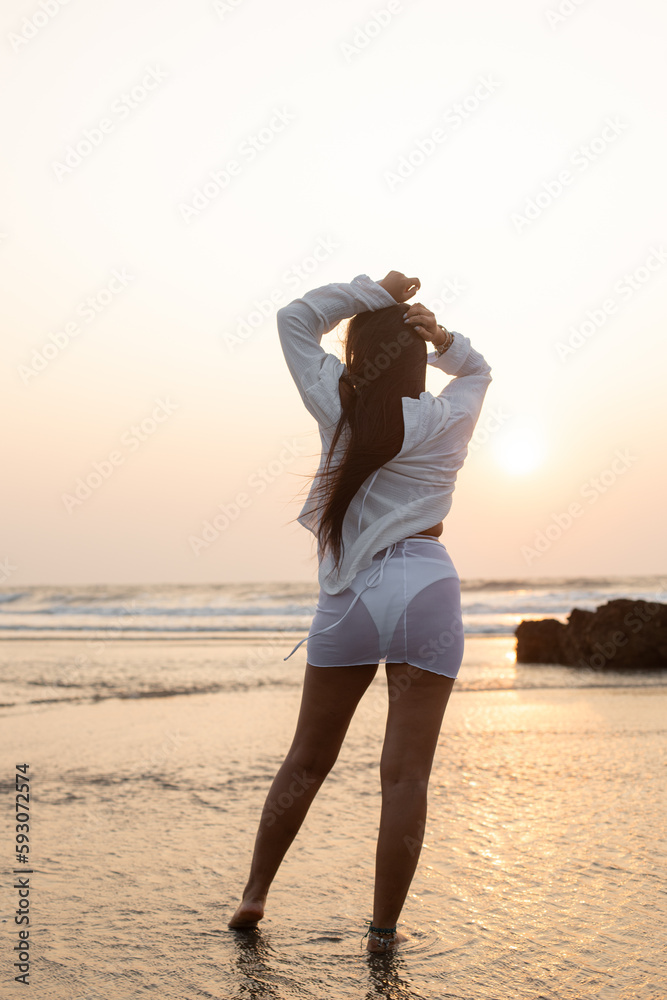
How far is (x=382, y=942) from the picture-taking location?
205cm

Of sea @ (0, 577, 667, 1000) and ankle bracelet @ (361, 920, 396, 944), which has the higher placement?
ankle bracelet @ (361, 920, 396, 944)

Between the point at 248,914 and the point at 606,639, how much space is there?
7206 millimetres

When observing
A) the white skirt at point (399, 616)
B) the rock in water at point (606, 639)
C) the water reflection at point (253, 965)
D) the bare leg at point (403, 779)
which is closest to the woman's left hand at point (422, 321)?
the white skirt at point (399, 616)

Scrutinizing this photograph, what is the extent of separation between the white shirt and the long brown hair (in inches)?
1.1

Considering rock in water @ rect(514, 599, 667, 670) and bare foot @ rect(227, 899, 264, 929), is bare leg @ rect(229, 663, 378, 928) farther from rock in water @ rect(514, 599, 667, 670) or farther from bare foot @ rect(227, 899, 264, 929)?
rock in water @ rect(514, 599, 667, 670)

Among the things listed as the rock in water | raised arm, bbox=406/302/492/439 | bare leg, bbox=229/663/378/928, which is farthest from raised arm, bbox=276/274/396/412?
the rock in water

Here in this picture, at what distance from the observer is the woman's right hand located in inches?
90.4

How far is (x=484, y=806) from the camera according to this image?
3.34 metres

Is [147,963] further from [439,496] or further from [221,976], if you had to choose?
[439,496]

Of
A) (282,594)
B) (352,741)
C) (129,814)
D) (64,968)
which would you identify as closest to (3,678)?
(352,741)

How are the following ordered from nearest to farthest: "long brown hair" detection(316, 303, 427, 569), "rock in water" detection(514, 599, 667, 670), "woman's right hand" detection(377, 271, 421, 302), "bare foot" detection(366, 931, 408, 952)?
"bare foot" detection(366, 931, 408, 952)
"long brown hair" detection(316, 303, 427, 569)
"woman's right hand" detection(377, 271, 421, 302)
"rock in water" detection(514, 599, 667, 670)

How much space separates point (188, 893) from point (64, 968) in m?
0.55

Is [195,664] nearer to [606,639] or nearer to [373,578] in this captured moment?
[606,639]

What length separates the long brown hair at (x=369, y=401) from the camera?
217 cm
